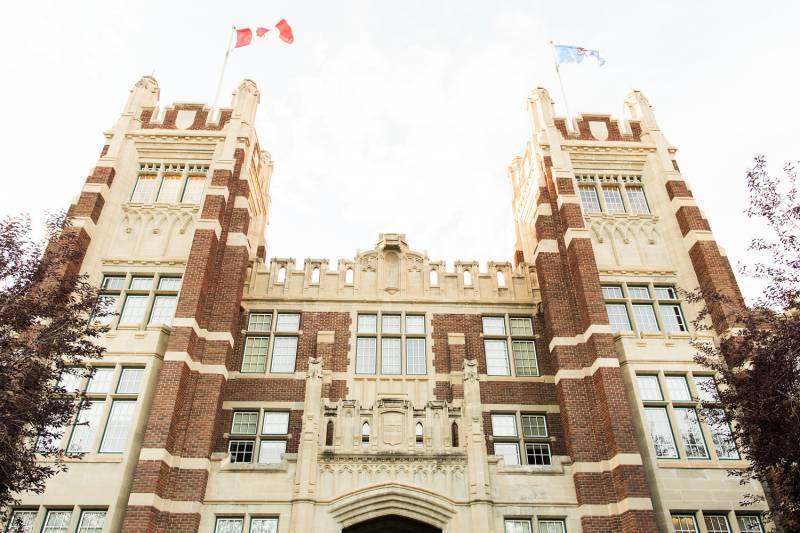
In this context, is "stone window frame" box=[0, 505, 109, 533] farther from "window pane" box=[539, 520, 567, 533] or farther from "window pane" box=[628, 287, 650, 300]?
"window pane" box=[628, 287, 650, 300]

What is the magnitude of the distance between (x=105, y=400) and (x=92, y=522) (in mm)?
3754

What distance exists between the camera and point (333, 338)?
75.7 ft

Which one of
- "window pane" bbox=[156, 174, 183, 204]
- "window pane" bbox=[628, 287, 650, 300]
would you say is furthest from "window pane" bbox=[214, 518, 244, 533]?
"window pane" bbox=[628, 287, 650, 300]

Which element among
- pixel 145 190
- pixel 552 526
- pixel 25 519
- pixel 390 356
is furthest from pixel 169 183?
pixel 552 526

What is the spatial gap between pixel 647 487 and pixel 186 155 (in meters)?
21.8

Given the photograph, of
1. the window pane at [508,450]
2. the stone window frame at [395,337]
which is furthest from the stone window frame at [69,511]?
the window pane at [508,450]

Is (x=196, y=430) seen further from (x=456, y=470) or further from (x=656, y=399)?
(x=656, y=399)

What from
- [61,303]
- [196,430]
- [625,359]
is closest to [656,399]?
[625,359]

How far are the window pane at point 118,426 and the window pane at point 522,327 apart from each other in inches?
551

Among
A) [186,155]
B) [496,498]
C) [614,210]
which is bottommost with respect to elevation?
[496,498]

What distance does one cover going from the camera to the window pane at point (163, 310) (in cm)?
2200

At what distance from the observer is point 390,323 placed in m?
24.4

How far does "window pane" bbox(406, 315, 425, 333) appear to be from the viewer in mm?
24219

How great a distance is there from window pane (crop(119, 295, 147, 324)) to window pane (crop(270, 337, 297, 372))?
4901mm
